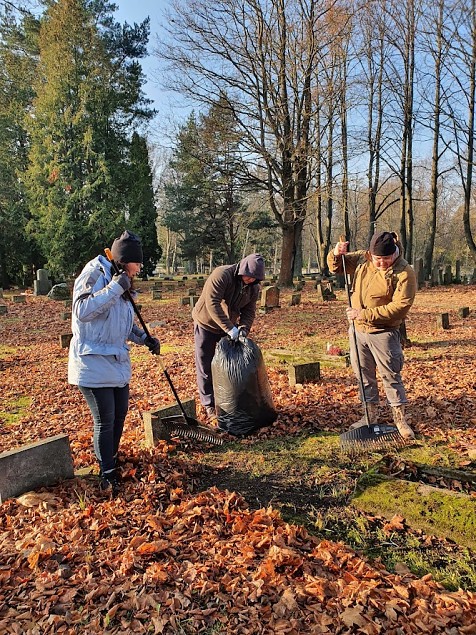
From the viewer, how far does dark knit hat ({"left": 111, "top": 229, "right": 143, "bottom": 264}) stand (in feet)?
10.7

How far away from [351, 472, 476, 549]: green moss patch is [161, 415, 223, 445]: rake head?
4.58 feet

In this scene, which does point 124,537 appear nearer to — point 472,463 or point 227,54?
point 472,463

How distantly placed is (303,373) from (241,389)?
1.87 meters

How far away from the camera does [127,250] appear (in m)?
3.25

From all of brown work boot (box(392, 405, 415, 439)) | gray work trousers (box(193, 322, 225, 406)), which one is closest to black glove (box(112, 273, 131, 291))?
gray work trousers (box(193, 322, 225, 406))

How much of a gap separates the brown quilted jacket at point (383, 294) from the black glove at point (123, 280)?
2086 mm

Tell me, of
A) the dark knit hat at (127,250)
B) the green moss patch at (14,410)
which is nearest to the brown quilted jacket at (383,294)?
the dark knit hat at (127,250)

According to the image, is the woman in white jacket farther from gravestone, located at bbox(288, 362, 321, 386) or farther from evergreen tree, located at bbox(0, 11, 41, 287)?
evergreen tree, located at bbox(0, 11, 41, 287)

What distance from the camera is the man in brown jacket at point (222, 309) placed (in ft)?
14.7

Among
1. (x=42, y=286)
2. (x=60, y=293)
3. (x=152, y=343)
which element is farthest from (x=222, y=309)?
(x=42, y=286)

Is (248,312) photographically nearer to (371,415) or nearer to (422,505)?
(371,415)

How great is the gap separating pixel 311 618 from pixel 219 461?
1881 mm

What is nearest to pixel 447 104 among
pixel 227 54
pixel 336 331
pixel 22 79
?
pixel 227 54

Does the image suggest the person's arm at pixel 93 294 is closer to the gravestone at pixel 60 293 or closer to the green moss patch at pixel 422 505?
the green moss patch at pixel 422 505
